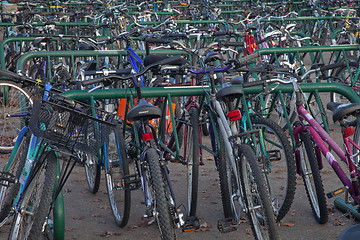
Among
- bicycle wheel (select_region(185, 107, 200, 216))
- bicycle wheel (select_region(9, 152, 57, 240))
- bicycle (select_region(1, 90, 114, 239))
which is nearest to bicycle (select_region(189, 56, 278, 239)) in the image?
bicycle wheel (select_region(185, 107, 200, 216))

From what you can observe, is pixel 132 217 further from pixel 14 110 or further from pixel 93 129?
pixel 14 110

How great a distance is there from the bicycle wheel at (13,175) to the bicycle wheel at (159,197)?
36.9 inches

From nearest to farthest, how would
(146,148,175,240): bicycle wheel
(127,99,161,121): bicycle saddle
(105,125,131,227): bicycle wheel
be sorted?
(146,148,175,240): bicycle wheel
(127,99,161,121): bicycle saddle
(105,125,131,227): bicycle wheel

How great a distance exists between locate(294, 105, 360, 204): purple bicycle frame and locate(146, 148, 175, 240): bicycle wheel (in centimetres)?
145

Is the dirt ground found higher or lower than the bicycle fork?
lower

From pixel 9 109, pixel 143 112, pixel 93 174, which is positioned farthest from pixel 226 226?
pixel 9 109

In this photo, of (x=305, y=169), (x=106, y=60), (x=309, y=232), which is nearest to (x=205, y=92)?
(x=305, y=169)

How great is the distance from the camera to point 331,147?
175 inches

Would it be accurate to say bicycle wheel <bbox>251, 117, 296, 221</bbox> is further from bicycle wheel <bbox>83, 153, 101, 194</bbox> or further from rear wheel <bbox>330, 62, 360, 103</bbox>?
rear wheel <bbox>330, 62, 360, 103</bbox>

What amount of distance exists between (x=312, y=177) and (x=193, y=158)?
107 centimetres

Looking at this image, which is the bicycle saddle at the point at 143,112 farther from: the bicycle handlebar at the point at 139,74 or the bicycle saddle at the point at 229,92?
the bicycle saddle at the point at 229,92

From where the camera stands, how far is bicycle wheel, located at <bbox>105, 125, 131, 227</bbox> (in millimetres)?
4469

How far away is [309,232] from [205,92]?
1538 millimetres

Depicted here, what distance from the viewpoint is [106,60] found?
348 inches
